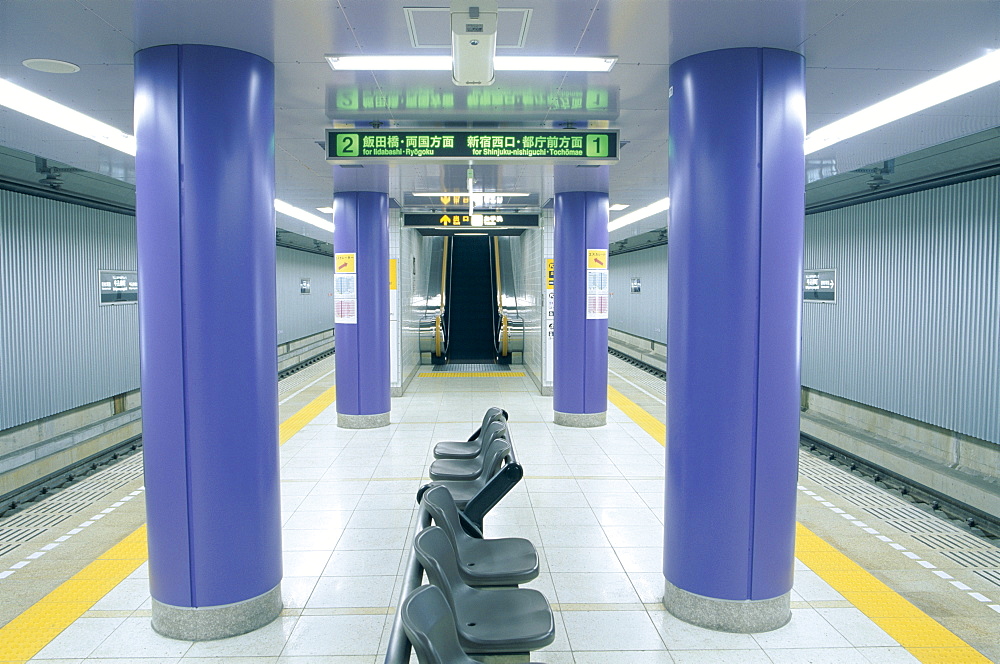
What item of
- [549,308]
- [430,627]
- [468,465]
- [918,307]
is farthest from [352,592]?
[549,308]

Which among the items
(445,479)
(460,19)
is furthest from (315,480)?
(460,19)

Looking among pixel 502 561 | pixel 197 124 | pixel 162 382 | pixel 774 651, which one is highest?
pixel 197 124

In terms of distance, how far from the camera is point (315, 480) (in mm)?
6512

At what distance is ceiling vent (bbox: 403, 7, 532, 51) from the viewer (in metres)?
3.11

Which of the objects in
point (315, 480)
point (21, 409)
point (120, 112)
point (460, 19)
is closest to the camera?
point (460, 19)

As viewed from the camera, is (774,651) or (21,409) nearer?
(774,651)

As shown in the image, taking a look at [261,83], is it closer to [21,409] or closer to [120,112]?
[120,112]

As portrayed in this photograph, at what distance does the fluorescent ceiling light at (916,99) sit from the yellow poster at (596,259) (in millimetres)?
3463

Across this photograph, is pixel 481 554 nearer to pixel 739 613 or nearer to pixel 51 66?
pixel 739 613

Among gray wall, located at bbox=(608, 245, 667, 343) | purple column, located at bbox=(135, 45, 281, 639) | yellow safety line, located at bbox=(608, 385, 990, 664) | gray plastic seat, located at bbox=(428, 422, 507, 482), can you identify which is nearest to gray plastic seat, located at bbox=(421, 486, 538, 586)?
gray plastic seat, located at bbox=(428, 422, 507, 482)

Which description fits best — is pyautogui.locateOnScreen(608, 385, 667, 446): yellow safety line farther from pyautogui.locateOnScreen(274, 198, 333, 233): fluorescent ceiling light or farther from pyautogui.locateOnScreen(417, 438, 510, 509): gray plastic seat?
pyautogui.locateOnScreen(274, 198, 333, 233): fluorescent ceiling light

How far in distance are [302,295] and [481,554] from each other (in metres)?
18.6

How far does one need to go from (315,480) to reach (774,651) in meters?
4.53

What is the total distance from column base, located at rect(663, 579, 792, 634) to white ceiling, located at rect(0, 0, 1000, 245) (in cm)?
303
